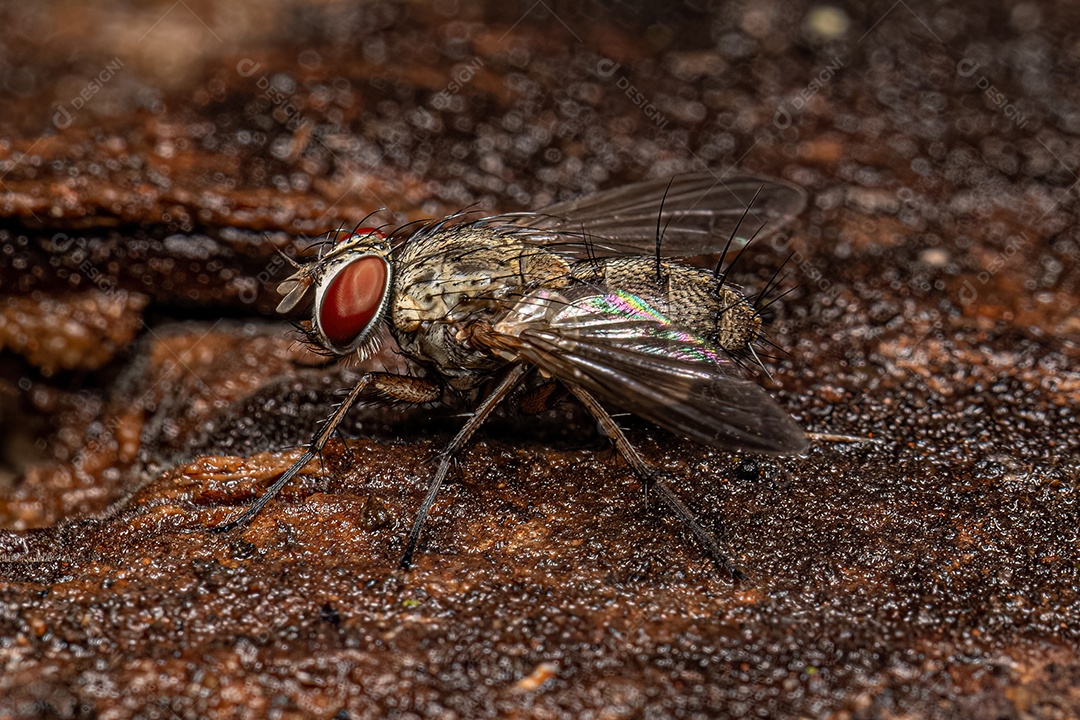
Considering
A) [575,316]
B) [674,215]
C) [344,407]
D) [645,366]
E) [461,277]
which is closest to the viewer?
[645,366]

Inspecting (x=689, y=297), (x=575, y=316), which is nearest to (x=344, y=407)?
(x=575, y=316)

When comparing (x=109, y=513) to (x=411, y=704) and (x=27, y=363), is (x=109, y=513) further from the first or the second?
(x=411, y=704)

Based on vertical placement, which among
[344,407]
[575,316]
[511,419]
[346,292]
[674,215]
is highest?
[674,215]

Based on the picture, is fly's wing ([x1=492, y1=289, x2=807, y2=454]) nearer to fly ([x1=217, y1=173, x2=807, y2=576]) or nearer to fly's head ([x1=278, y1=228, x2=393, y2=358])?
fly ([x1=217, y1=173, x2=807, y2=576])

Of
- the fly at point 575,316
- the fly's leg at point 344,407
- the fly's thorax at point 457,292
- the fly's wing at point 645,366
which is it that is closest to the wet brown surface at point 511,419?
the fly's leg at point 344,407

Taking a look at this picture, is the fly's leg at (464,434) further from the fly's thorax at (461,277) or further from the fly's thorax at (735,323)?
the fly's thorax at (735,323)

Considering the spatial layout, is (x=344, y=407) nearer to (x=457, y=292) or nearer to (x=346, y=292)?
(x=346, y=292)

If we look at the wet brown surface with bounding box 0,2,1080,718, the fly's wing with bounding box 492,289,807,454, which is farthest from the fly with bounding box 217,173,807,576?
the wet brown surface with bounding box 0,2,1080,718
